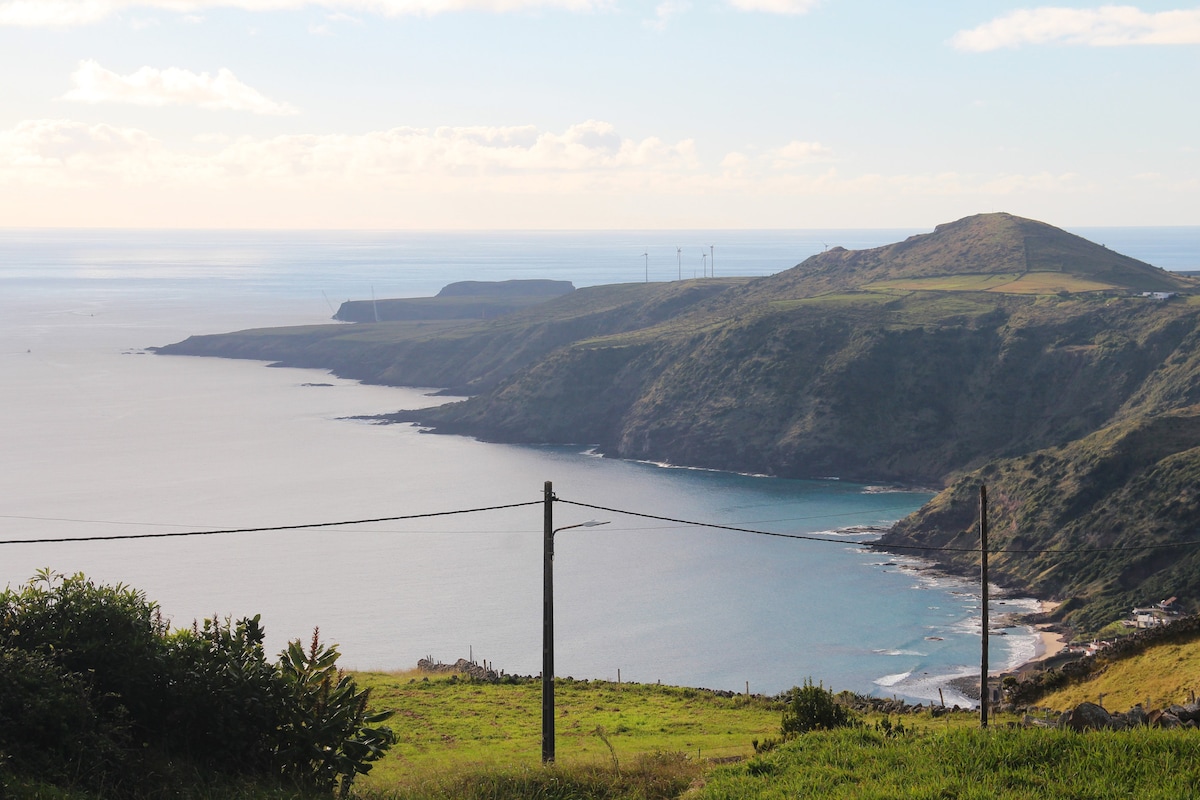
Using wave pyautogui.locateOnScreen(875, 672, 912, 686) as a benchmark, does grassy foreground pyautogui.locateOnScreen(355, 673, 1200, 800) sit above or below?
above

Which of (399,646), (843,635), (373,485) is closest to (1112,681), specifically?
(843,635)

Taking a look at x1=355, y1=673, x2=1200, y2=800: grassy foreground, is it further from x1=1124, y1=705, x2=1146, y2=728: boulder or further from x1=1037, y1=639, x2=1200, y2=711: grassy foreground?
x1=1037, y1=639, x2=1200, y2=711: grassy foreground

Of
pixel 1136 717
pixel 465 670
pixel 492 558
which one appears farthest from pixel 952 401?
pixel 1136 717

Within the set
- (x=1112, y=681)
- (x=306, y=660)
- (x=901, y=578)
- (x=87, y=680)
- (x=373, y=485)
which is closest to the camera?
(x=87, y=680)

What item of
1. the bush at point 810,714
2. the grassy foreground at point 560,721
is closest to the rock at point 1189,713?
the bush at point 810,714

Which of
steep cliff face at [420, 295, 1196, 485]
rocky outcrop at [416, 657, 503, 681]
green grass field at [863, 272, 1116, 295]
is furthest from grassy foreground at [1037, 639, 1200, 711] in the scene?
green grass field at [863, 272, 1116, 295]

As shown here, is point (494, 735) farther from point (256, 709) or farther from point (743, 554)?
point (743, 554)

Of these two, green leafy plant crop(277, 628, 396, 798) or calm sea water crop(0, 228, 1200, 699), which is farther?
calm sea water crop(0, 228, 1200, 699)

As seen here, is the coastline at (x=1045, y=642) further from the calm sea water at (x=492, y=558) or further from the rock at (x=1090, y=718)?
the rock at (x=1090, y=718)

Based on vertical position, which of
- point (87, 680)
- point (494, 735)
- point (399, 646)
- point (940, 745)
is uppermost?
point (87, 680)
